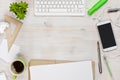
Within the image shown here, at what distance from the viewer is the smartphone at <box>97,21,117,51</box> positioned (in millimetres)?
1248

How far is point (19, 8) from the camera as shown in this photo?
1.23m

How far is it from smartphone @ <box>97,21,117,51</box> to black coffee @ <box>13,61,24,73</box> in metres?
0.36

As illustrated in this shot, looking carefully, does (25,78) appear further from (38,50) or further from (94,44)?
(94,44)

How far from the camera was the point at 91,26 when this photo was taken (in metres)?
1.27

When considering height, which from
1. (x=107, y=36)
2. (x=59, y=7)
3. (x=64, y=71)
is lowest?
(x=64, y=71)

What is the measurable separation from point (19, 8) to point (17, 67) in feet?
0.83

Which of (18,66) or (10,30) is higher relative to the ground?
(10,30)

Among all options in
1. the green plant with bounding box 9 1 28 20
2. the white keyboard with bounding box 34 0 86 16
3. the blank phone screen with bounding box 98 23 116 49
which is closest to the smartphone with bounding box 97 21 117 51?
the blank phone screen with bounding box 98 23 116 49

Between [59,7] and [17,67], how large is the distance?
315 mm

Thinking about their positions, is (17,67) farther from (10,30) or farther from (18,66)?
(10,30)

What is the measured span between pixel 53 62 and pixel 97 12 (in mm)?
287

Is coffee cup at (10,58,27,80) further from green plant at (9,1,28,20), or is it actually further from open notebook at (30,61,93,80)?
green plant at (9,1,28,20)

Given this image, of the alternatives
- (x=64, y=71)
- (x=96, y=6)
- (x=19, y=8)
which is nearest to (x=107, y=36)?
(x=96, y=6)

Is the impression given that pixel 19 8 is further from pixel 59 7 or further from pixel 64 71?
pixel 64 71
